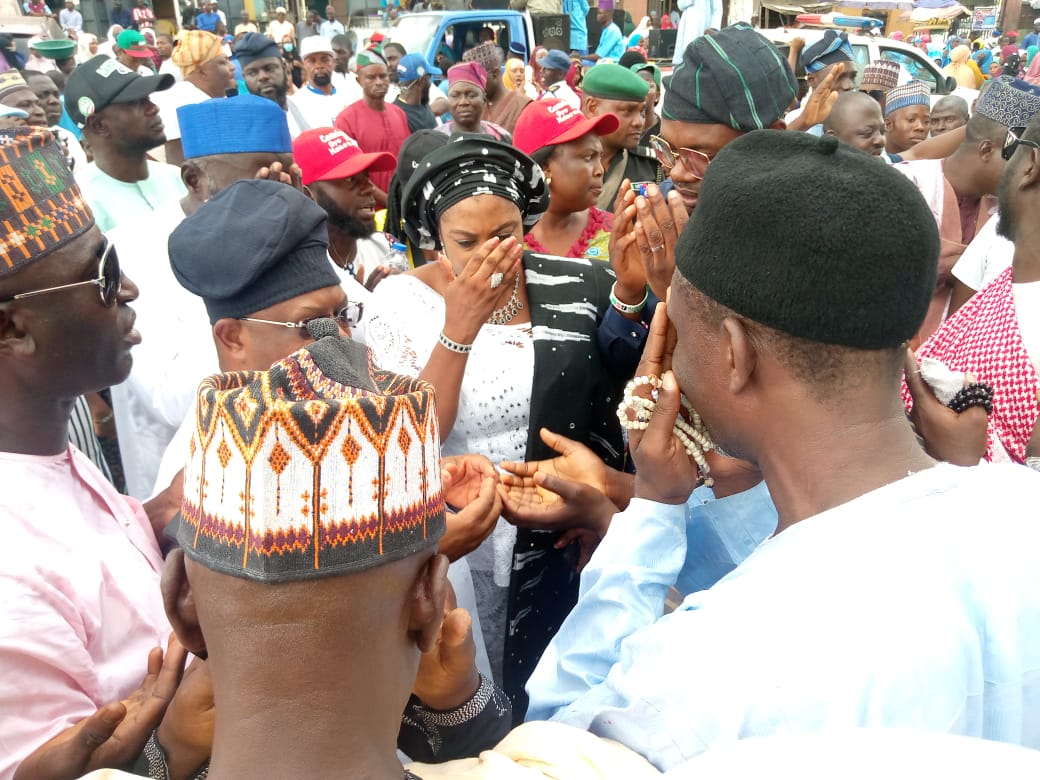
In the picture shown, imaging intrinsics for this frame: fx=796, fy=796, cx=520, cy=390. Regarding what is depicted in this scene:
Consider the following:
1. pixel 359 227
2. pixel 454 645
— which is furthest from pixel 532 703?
pixel 359 227

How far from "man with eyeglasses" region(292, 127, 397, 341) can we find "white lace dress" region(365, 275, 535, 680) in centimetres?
167

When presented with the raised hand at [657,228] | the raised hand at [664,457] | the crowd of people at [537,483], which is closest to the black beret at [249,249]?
the crowd of people at [537,483]

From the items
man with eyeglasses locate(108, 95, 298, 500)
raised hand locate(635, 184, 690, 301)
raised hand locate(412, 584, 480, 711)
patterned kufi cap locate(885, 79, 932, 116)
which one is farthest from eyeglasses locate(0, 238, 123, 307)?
patterned kufi cap locate(885, 79, 932, 116)

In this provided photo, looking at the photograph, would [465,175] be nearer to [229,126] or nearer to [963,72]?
[229,126]

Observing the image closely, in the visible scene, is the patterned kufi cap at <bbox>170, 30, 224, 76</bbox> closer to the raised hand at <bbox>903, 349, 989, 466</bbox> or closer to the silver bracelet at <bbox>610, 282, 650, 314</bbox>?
the silver bracelet at <bbox>610, 282, 650, 314</bbox>

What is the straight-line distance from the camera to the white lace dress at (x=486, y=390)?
8.55 ft

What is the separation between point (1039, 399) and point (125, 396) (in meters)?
3.03

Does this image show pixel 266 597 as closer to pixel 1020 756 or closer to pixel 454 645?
pixel 454 645

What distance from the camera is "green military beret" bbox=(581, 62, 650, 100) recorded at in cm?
574

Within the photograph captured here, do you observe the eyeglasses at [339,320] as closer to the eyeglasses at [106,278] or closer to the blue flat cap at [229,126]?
the eyeglasses at [106,278]

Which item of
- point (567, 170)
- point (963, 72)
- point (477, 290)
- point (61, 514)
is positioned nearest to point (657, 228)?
point (477, 290)

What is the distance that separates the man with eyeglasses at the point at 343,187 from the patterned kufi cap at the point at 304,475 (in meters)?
3.27

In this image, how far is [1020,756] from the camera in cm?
52

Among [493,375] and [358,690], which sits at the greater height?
[358,690]
